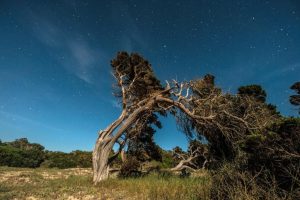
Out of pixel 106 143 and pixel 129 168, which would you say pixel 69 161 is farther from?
pixel 106 143

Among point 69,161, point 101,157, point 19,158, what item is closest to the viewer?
point 101,157

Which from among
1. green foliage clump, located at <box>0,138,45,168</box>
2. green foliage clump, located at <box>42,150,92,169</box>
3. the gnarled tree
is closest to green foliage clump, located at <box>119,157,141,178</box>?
the gnarled tree

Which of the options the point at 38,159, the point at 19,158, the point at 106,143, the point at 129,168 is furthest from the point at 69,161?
the point at 106,143

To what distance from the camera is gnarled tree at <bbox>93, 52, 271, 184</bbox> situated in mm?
13281

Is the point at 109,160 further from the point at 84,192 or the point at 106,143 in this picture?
the point at 84,192

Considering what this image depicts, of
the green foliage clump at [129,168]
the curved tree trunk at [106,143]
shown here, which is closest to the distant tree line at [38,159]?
the green foliage clump at [129,168]

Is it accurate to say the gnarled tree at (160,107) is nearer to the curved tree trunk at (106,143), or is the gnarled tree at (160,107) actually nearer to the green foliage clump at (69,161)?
the curved tree trunk at (106,143)

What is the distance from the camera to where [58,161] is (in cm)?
3612

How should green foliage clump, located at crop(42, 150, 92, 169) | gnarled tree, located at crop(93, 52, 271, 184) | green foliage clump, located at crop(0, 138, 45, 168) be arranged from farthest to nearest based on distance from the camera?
green foliage clump, located at crop(42, 150, 92, 169) < green foliage clump, located at crop(0, 138, 45, 168) < gnarled tree, located at crop(93, 52, 271, 184)

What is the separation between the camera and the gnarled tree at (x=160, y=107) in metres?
13.3

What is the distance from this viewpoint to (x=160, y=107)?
52.0 ft

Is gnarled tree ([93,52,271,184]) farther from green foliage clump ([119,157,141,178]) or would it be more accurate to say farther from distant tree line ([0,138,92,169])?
distant tree line ([0,138,92,169])

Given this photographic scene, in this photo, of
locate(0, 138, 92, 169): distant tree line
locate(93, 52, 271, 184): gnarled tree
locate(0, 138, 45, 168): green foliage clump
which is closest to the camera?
locate(93, 52, 271, 184): gnarled tree

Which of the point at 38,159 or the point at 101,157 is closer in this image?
the point at 101,157
